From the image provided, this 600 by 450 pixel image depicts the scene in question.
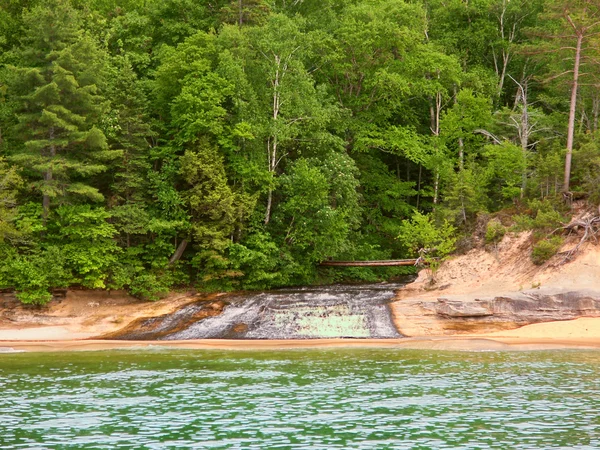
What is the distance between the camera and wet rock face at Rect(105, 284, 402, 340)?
36.0 metres

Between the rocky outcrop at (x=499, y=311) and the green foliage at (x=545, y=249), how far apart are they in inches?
109

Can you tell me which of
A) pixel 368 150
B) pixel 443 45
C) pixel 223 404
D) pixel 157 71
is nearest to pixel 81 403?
Answer: pixel 223 404

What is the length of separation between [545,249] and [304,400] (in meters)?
20.8

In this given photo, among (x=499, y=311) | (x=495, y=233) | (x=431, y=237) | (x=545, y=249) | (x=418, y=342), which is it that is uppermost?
(x=495, y=233)

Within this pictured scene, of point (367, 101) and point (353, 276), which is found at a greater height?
point (367, 101)

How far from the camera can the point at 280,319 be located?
3709cm

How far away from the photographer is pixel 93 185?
43.0 metres

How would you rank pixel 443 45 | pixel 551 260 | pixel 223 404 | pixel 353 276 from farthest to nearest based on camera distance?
1. pixel 443 45
2. pixel 353 276
3. pixel 551 260
4. pixel 223 404

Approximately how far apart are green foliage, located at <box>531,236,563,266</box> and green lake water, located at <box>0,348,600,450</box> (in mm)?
8425

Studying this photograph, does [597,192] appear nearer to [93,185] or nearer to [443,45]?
[443,45]

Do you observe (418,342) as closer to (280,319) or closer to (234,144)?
(280,319)

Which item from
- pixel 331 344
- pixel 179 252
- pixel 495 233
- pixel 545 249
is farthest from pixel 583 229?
pixel 179 252

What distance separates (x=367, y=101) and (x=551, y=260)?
20.5 m

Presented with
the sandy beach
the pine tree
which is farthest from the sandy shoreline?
the pine tree
